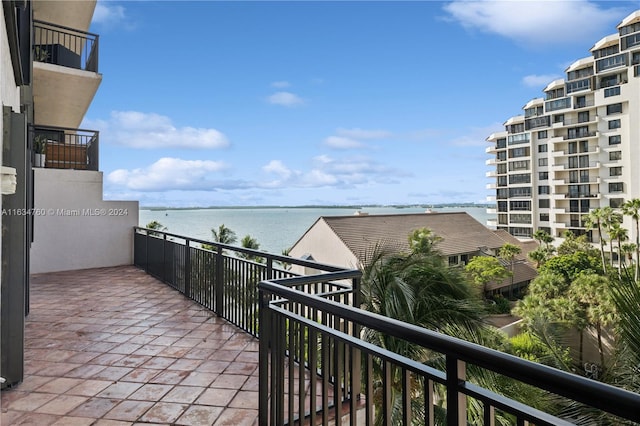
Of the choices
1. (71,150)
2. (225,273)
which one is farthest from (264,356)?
(71,150)

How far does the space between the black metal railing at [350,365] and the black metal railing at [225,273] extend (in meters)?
0.02

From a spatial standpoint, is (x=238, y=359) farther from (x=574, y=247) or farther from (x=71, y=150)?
(x=574, y=247)

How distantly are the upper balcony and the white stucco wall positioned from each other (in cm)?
212

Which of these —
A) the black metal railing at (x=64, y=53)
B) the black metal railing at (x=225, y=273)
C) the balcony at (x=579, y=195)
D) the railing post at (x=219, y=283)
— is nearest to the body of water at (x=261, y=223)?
the balcony at (x=579, y=195)

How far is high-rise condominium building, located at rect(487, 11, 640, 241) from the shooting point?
1668 inches

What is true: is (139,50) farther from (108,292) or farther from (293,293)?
(293,293)

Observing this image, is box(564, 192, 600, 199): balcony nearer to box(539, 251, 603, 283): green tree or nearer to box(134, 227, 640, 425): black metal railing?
box(539, 251, 603, 283): green tree

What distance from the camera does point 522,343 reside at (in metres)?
15.8

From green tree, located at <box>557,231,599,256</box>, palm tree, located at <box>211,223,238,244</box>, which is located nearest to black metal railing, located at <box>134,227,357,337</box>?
palm tree, located at <box>211,223,238,244</box>

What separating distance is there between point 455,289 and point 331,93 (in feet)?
150

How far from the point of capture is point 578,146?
45.8m

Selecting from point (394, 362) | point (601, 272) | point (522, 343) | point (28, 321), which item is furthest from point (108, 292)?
point (601, 272)

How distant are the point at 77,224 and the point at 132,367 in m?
6.34

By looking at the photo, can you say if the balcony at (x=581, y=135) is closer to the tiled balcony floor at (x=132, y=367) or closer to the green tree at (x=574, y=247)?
the green tree at (x=574, y=247)
